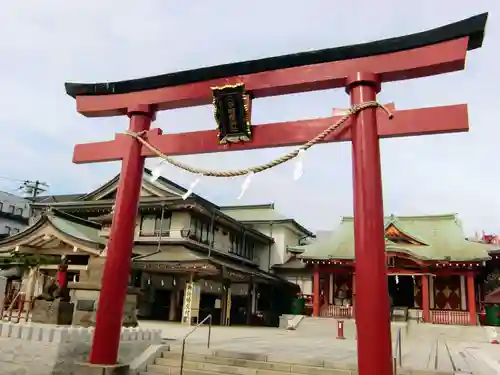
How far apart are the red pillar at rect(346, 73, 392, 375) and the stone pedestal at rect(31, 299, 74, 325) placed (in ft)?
25.0

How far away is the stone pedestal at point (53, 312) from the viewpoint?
10434 millimetres

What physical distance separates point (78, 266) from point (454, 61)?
79.2ft

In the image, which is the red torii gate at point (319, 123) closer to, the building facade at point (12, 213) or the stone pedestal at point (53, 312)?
the stone pedestal at point (53, 312)

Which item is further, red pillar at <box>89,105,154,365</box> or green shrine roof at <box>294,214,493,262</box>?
green shrine roof at <box>294,214,493,262</box>

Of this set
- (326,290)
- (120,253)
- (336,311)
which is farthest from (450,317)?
(120,253)

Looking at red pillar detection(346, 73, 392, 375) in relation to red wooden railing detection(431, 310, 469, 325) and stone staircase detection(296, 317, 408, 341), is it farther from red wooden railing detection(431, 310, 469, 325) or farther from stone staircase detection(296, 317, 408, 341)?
red wooden railing detection(431, 310, 469, 325)

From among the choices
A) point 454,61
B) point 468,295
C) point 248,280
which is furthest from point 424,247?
point 454,61

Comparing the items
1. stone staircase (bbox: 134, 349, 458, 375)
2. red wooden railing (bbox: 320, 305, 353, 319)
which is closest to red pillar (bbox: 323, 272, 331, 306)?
red wooden railing (bbox: 320, 305, 353, 319)

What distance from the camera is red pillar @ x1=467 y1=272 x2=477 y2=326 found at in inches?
989

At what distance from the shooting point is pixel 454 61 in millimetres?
6691

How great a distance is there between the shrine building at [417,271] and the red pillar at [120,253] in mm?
21030

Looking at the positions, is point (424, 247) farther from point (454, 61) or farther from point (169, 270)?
point (454, 61)

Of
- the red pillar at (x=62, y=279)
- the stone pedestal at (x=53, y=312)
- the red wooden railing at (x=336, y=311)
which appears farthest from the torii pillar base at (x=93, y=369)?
the red wooden railing at (x=336, y=311)

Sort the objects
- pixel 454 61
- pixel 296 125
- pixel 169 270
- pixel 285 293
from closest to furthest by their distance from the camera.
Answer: pixel 454 61 < pixel 296 125 < pixel 169 270 < pixel 285 293
